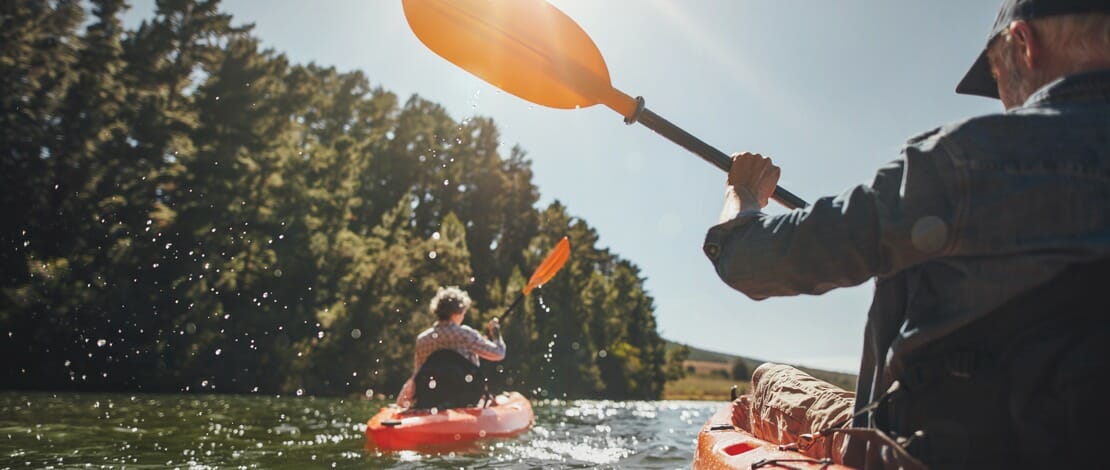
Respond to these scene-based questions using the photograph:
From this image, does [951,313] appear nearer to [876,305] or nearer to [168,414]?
[876,305]

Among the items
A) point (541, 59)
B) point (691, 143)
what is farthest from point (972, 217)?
point (541, 59)

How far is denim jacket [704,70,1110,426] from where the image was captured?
3.80 feet

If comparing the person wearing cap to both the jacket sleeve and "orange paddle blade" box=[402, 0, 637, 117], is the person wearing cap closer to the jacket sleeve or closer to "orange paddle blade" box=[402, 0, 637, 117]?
the jacket sleeve

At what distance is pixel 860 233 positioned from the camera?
4.03 feet

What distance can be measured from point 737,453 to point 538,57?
1575 millimetres

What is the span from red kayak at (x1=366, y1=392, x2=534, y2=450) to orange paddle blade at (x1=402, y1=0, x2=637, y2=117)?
12.6ft

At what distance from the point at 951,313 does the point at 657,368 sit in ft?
131

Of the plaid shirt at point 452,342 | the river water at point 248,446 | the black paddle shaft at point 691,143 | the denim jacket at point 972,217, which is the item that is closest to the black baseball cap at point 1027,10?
the denim jacket at point 972,217

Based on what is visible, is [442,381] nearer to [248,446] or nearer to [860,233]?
[248,446]

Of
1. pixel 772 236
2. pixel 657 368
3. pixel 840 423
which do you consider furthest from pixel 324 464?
pixel 657 368

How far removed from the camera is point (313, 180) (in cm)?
2459

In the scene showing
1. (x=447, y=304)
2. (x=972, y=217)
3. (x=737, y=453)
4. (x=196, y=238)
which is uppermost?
(x=196, y=238)

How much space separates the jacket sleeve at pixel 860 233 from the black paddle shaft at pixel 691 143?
103 cm

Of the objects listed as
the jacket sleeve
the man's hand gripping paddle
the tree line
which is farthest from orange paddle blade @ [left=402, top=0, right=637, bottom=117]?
the tree line
